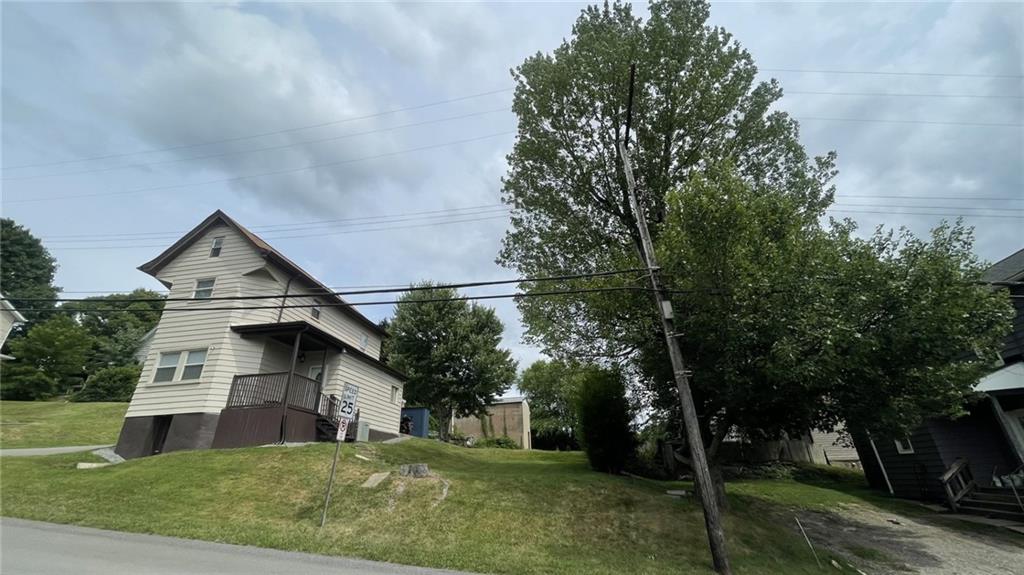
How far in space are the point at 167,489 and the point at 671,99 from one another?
739 inches

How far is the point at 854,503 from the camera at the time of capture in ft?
50.1

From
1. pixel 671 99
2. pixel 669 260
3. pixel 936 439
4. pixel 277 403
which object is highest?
pixel 671 99

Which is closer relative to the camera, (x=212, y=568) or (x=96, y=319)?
(x=212, y=568)

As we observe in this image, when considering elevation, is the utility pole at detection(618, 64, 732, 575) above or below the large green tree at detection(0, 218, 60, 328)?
below

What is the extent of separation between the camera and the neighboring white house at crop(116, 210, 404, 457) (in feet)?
52.8

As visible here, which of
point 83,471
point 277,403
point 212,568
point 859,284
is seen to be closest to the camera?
point 212,568

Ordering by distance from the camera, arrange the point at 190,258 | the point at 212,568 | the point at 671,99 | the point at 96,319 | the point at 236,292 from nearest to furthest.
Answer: the point at 212,568 < the point at 671,99 < the point at 236,292 < the point at 190,258 < the point at 96,319

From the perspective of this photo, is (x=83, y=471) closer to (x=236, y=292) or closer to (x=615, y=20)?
(x=236, y=292)

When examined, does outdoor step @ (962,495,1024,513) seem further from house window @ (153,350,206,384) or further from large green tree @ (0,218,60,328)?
large green tree @ (0,218,60,328)

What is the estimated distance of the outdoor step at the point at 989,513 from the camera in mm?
12531

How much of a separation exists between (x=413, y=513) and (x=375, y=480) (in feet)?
7.57

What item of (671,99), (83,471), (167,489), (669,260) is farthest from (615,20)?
(83,471)

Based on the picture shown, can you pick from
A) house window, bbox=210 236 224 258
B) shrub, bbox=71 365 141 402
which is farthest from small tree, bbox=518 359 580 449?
shrub, bbox=71 365 141 402

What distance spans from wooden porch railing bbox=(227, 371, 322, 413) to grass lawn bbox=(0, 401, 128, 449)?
10043 millimetres
